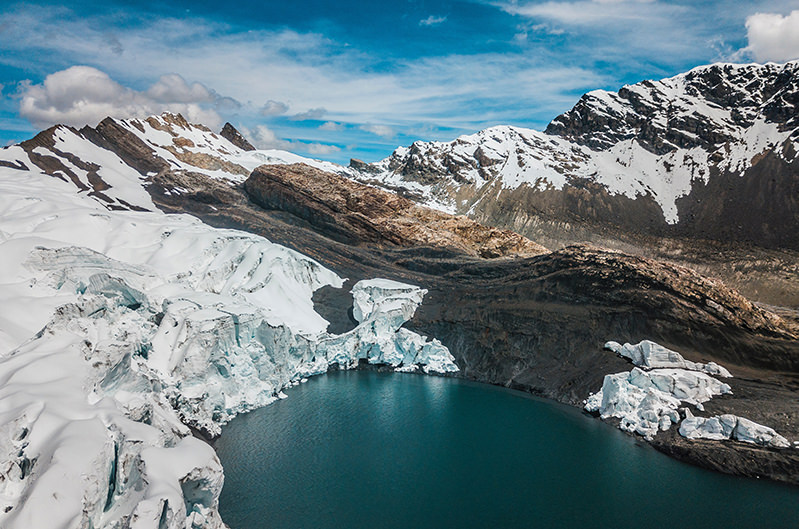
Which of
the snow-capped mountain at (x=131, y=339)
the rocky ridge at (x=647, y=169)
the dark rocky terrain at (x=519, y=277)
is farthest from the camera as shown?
the rocky ridge at (x=647, y=169)

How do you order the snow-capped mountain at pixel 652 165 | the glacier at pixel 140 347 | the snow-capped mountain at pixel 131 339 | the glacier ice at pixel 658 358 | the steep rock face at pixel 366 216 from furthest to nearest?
the snow-capped mountain at pixel 652 165, the steep rock face at pixel 366 216, the glacier ice at pixel 658 358, the snow-capped mountain at pixel 131 339, the glacier at pixel 140 347

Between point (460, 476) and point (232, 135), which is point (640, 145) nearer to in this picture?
point (232, 135)

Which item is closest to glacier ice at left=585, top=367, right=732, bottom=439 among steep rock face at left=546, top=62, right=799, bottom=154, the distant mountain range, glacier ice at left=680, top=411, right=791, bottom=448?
glacier ice at left=680, top=411, right=791, bottom=448

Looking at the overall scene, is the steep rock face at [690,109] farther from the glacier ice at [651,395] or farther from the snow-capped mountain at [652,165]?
the glacier ice at [651,395]

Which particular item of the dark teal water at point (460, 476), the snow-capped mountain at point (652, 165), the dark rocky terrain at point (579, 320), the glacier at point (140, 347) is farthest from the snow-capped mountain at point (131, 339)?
the snow-capped mountain at point (652, 165)

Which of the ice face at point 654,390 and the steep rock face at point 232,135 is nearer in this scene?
the ice face at point 654,390

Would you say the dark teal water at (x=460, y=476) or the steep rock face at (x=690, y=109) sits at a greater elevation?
the steep rock face at (x=690, y=109)

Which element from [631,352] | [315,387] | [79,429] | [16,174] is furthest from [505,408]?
[16,174]

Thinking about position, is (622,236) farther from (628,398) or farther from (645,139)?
(628,398)
